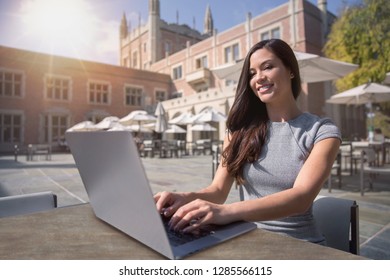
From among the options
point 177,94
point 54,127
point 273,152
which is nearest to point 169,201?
point 273,152

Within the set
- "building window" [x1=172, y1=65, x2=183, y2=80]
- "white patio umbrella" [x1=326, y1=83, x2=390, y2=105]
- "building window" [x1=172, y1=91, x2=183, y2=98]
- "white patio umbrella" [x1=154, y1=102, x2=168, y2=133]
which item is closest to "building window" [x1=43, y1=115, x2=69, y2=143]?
"white patio umbrella" [x1=154, y1=102, x2=168, y2=133]

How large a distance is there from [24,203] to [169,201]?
0.69 metres

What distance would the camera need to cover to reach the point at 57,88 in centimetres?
1572

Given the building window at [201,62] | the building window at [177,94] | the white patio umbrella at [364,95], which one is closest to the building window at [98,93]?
the building window at [177,94]

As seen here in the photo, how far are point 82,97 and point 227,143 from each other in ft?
57.3

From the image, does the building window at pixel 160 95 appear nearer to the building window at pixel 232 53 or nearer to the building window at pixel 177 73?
the building window at pixel 177 73

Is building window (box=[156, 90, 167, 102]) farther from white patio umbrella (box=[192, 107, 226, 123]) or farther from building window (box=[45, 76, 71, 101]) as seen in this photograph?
white patio umbrella (box=[192, 107, 226, 123])

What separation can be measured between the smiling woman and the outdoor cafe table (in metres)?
0.79

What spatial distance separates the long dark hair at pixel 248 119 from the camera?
0.94 metres

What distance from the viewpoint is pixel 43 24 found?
1101mm

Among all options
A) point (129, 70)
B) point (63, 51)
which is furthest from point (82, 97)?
point (63, 51)

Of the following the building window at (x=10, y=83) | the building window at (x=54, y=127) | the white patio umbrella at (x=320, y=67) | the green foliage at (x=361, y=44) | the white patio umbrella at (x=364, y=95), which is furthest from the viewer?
the building window at (x=54, y=127)

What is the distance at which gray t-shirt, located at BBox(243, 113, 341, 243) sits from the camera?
845 millimetres

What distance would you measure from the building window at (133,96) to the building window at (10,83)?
6363 millimetres
